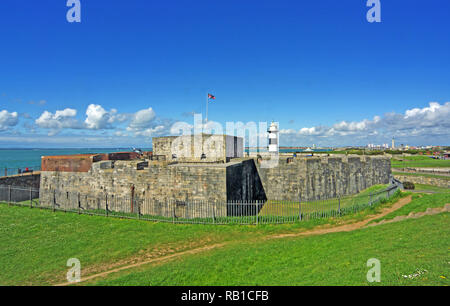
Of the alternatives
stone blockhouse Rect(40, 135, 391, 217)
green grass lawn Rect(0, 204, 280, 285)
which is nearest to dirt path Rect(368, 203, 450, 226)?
green grass lawn Rect(0, 204, 280, 285)

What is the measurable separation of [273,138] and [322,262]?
2376 cm

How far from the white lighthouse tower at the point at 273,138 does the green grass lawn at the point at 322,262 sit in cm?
2068

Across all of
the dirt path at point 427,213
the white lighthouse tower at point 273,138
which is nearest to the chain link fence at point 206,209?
the dirt path at point 427,213

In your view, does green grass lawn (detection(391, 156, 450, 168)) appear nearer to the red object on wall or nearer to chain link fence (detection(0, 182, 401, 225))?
chain link fence (detection(0, 182, 401, 225))

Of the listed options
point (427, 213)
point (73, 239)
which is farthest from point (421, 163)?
point (73, 239)

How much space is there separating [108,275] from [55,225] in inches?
299

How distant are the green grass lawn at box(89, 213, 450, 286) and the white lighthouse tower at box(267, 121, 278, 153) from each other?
814 inches

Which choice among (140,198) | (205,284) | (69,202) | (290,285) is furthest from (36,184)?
(290,285)

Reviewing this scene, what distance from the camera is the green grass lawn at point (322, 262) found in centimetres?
518

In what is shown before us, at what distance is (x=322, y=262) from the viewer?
6711 mm

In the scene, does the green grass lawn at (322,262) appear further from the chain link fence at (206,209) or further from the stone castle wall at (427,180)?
the stone castle wall at (427,180)

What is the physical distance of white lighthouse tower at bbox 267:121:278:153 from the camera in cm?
2967

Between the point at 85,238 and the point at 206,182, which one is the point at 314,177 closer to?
the point at 206,182
